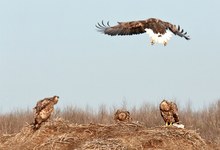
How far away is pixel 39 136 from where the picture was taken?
10219 mm

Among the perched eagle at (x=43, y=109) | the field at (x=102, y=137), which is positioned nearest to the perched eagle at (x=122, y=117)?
the field at (x=102, y=137)

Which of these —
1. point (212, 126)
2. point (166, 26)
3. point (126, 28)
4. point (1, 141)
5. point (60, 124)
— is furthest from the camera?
point (212, 126)

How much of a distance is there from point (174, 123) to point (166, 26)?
3.57m

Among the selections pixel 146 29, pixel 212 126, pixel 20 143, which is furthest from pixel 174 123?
pixel 212 126

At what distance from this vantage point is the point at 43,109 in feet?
34.1

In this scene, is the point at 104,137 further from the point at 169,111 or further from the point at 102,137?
the point at 169,111

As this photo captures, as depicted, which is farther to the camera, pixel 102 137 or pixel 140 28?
pixel 140 28

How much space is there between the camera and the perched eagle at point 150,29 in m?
13.2

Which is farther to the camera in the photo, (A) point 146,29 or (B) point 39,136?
(A) point 146,29

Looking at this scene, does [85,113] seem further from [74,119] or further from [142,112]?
[142,112]

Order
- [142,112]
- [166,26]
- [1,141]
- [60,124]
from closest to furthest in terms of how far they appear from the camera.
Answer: [60,124] → [1,141] → [166,26] → [142,112]

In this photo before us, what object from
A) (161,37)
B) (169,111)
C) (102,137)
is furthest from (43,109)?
(161,37)

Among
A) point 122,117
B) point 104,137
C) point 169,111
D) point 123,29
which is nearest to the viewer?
point 104,137

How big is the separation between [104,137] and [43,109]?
4.18 ft
